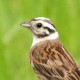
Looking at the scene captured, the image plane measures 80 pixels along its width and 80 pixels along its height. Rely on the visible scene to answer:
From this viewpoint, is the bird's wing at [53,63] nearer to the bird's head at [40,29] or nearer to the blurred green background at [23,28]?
the bird's head at [40,29]

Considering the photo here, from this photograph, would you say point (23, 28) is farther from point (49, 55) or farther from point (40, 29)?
point (49, 55)

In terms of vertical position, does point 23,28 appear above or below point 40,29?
below

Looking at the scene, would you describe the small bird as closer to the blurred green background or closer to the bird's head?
the bird's head

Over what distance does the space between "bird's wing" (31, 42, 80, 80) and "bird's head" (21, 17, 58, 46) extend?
109mm

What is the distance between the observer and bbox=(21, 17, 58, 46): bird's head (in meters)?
14.0

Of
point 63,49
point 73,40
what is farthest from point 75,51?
point 63,49

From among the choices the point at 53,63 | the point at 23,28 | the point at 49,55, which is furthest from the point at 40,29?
the point at 23,28

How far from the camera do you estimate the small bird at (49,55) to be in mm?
13625

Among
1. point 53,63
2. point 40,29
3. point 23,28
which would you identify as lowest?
point 23,28

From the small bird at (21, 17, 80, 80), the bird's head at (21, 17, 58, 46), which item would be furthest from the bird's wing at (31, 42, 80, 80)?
the bird's head at (21, 17, 58, 46)

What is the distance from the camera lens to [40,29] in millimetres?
14102

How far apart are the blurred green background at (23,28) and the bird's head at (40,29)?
995 mm

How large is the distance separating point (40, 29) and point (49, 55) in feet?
1.18

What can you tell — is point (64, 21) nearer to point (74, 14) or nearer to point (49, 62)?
point (74, 14)
